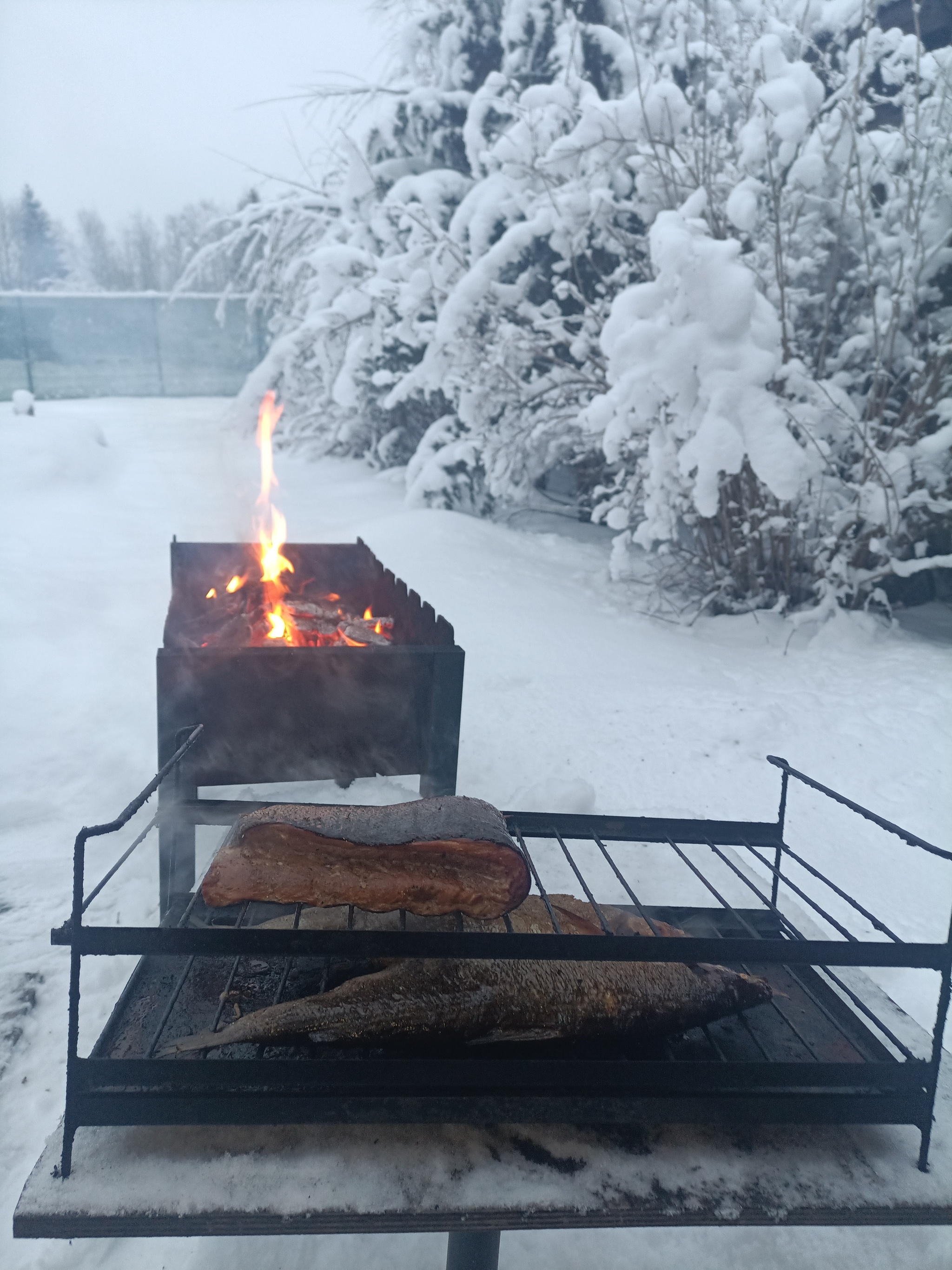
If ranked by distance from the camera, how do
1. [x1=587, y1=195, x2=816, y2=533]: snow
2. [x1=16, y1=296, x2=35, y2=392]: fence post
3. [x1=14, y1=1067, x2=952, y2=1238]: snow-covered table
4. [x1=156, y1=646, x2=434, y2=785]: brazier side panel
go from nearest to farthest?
[x1=14, y1=1067, x2=952, y2=1238]: snow-covered table, [x1=156, y1=646, x2=434, y2=785]: brazier side panel, [x1=587, y1=195, x2=816, y2=533]: snow, [x1=16, y1=296, x2=35, y2=392]: fence post

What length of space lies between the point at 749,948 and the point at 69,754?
3528 mm

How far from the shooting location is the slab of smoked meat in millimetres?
1826

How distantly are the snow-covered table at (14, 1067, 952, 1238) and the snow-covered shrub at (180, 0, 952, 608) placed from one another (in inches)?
154

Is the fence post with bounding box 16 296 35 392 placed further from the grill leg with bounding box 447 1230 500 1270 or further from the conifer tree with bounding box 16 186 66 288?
the grill leg with bounding box 447 1230 500 1270

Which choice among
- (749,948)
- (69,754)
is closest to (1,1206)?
(749,948)

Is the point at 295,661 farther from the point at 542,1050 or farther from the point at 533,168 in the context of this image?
the point at 533,168

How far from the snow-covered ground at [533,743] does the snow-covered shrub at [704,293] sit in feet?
2.55

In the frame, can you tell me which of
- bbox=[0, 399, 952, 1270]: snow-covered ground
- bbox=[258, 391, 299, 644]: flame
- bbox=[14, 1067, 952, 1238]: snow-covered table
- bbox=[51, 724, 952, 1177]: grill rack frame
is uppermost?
bbox=[258, 391, 299, 644]: flame

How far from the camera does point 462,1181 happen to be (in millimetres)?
1438

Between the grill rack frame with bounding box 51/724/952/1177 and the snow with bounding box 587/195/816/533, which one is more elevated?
the snow with bounding box 587/195/816/533

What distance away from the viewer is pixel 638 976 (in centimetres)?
179

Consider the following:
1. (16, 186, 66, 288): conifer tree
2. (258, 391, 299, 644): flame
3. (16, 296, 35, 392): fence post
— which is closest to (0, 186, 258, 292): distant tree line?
(16, 186, 66, 288): conifer tree

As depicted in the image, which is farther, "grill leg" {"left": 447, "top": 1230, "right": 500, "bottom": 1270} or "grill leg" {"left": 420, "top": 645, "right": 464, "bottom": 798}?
"grill leg" {"left": 420, "top": 645, "right": 464, "bottom": 798}

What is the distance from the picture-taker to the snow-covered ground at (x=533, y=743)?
1926 mm
